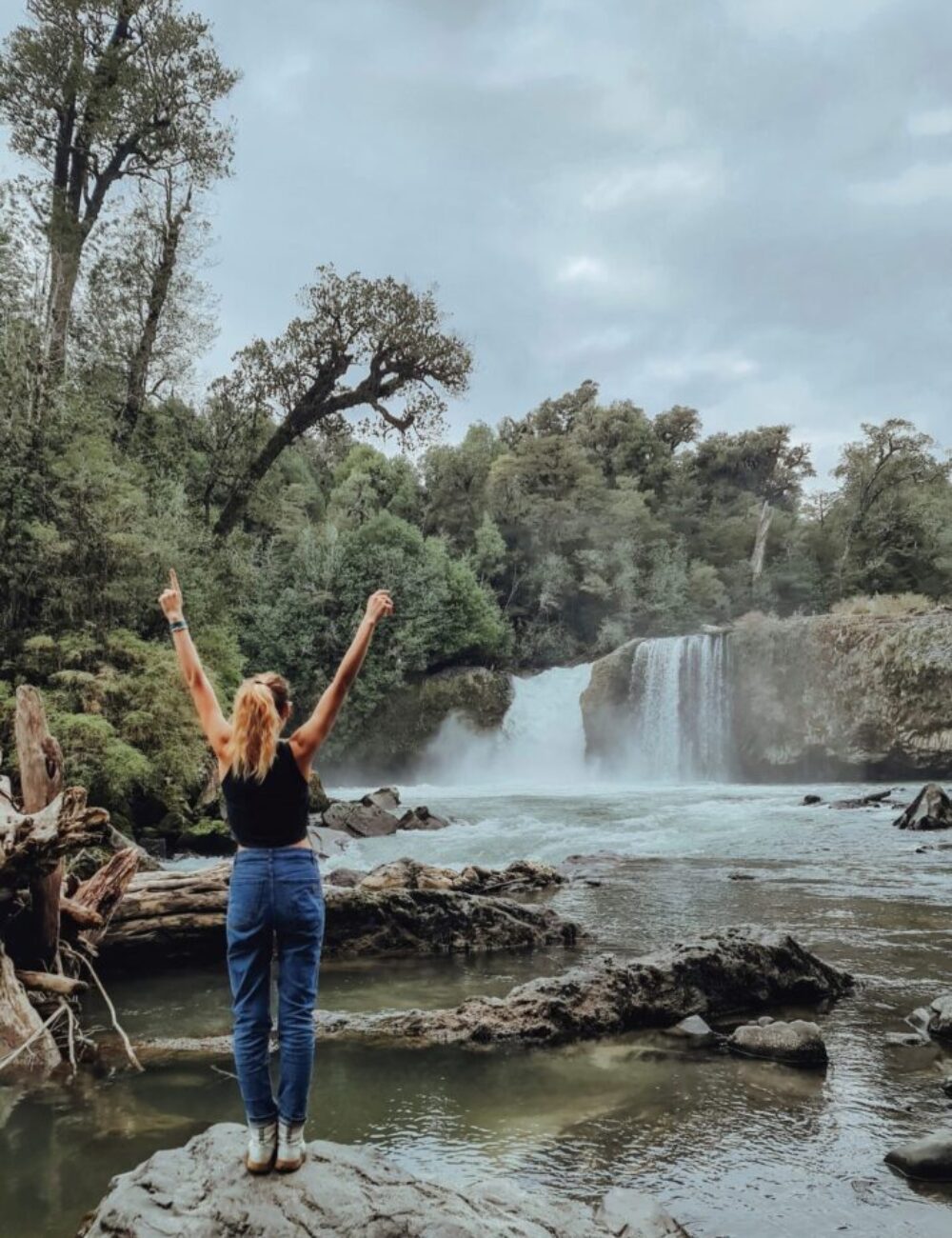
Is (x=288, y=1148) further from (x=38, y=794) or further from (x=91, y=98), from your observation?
(x=91, y=98)

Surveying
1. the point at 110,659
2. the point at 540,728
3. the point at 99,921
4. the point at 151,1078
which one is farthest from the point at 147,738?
the point at 540,728

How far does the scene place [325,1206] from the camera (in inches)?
94.3

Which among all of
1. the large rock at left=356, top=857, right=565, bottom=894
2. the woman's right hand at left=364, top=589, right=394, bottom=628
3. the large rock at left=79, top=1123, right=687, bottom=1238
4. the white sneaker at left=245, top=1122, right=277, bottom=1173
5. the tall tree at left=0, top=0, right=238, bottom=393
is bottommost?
the large rock at left=356, top=857, right=565, bottom=894

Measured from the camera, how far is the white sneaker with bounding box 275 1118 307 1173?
8.33 feet

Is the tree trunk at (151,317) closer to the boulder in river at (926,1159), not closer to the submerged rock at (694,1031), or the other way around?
the submerged rock at (694,1031)

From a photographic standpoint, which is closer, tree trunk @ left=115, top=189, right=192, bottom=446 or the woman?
the woman

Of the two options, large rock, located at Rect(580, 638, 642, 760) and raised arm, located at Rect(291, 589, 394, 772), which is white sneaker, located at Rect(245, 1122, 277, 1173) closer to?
raised arm, located at Rect(291, 589, 394, 772)

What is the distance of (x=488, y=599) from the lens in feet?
99.3

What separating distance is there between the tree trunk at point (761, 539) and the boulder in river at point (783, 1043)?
3815 centimetres

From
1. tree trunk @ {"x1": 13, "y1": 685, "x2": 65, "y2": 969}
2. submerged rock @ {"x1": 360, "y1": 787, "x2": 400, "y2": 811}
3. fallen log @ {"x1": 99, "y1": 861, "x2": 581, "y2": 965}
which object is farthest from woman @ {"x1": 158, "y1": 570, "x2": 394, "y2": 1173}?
submerged rock @ {"x1": 360, "y1": 787, "x2": 400, "y2": 811}

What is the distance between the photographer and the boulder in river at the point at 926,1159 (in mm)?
3266

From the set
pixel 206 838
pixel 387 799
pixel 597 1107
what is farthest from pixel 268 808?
pixel 387 799

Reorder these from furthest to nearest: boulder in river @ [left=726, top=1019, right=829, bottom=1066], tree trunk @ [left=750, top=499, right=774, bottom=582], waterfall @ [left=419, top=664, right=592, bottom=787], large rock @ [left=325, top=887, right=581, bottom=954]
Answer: tree trunk @ [left=750, top=499, right=774, bottom=582]
waterfall @ [left=419, top=664, right=592, bottom=787]
large rock @ [left=325, top=887, right=581, bottom=954]
boulder in river @ [left=726, top=1019, right=829, bottom=1066]

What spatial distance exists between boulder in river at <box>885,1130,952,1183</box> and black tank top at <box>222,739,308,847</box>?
8.94 ft
